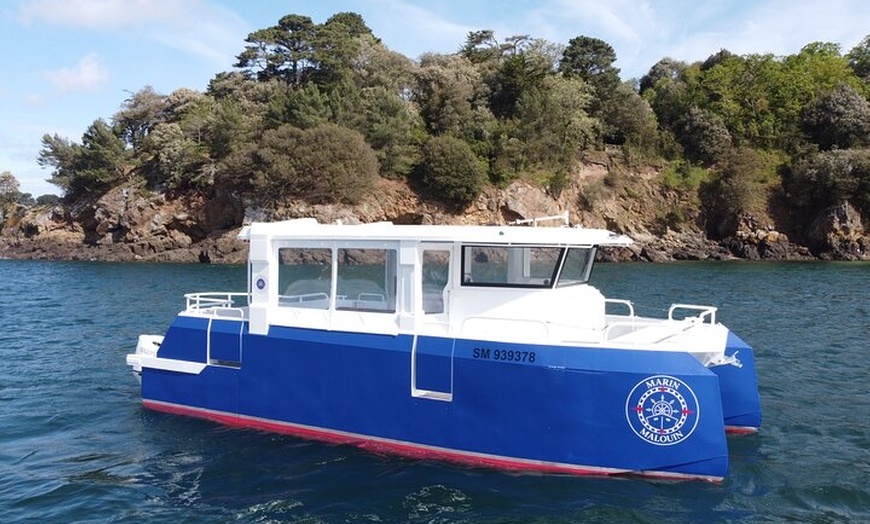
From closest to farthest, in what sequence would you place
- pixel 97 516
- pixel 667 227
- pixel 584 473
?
pixel 97 516 < pixel 584 473 < pixel 667 227

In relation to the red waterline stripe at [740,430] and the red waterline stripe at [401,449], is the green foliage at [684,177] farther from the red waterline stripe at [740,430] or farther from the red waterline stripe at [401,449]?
the red waterline stripe at [401,449]

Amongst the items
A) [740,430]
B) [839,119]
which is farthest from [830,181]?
[740,430]

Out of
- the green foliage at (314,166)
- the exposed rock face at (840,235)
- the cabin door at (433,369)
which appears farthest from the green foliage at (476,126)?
the cabin door at (433,369)

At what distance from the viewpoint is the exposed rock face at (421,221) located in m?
53.2

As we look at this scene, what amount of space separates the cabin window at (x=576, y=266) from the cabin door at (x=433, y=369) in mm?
1952

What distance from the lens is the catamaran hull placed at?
848 cm

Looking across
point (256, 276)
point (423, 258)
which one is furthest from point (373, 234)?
point (256, 276)

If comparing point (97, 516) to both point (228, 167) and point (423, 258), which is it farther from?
point (228, 167)

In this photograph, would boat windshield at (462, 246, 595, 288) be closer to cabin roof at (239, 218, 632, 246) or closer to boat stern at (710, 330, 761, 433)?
cabin roof at (239, 218, 632, 246)

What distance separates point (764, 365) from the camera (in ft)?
51.0

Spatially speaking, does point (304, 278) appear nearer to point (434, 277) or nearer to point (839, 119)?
point (434, 277)

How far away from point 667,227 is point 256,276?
5362 cm

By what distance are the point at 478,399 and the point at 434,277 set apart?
1989 mm

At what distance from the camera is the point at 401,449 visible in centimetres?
964
